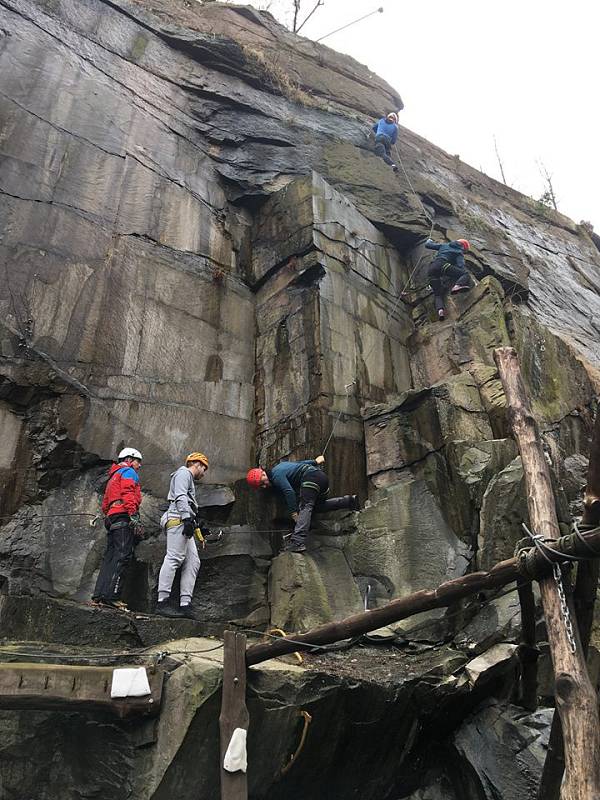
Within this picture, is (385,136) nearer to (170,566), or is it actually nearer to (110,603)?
(170,566)

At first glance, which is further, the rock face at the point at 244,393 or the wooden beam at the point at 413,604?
the rock face at the point at 244,393

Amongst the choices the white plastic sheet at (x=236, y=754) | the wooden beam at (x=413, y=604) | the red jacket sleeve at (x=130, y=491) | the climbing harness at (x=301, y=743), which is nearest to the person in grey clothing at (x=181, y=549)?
the red jacket sleeve at (x=130, y=491)

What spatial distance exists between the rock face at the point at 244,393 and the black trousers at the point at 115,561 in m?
0.50

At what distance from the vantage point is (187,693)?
180 inches

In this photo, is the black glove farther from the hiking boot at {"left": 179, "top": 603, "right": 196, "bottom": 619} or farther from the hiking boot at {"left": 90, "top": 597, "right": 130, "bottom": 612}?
the hiking boot at {"left": 90, "top": 597, "right": 130, "bottom": 612}

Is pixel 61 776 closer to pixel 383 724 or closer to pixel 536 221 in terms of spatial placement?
pixel 383 724

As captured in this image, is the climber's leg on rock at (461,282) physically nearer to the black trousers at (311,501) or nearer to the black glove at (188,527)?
the black trousers at (311,501)

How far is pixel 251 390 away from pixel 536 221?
15.2 m

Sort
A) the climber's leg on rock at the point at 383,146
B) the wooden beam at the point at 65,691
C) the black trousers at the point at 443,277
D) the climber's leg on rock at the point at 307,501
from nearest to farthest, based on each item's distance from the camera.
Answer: the wooden beam at the point at 65,691 → the climber's leg on rock at the point at 307,501 → the black trousers at the point at 443,277 → the climber's leg on rock at the point at 383,146

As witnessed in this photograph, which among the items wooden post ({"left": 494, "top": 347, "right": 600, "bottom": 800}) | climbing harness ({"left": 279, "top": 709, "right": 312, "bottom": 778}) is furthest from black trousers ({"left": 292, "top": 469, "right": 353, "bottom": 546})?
wooden post ({"left": 494, "top": 347, "right": 600, "bottom": 800})

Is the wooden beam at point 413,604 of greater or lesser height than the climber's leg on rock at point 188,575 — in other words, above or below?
below

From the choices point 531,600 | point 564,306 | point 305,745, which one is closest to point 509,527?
point 531,600

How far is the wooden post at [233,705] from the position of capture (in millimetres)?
4285

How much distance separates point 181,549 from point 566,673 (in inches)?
168
